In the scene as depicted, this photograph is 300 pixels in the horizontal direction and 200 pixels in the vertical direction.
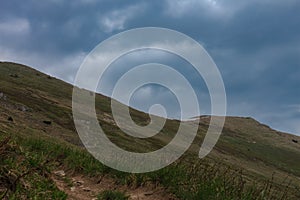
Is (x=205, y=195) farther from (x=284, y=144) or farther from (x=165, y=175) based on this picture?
(x=284, y=144)

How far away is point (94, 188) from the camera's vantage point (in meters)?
11.7

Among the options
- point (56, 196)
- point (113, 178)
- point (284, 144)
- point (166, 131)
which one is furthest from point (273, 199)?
point (284, 144)

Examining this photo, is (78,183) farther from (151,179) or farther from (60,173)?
(151,179)

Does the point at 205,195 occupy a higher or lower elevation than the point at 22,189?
higher

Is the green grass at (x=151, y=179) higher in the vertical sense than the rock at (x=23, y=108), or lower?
lower

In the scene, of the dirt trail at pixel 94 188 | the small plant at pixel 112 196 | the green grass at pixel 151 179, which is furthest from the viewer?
the dirt trail at pixel 94 188

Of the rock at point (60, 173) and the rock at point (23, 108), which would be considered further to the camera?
the rock at point (23, 108)

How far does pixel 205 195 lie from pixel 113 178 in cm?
336

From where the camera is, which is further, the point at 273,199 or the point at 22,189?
the point at 273,199

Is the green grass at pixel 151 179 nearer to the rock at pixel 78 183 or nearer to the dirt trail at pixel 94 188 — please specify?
the dirt trail at pixel 94 188

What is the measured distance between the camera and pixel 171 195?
10789 millimetres

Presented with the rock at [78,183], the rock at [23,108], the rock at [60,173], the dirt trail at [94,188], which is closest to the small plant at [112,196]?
the dirt trail at [94,188]

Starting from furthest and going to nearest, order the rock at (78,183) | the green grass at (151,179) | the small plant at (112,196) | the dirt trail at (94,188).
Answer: the rock at (78,183) → the dirt trail at (94,188) → the small plant at (112,196) → the green grass at (151,179)

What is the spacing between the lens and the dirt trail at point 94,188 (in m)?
10.7
